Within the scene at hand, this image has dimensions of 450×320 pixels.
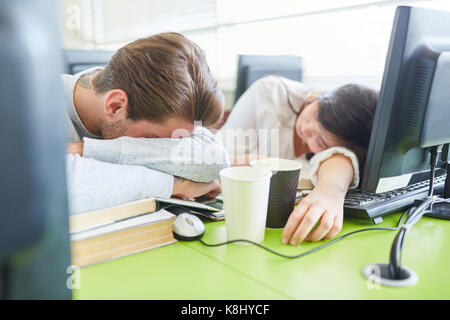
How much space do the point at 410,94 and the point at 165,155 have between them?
1.61ft

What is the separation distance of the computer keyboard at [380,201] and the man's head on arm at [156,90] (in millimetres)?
384

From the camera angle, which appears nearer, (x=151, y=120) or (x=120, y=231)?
(x=120, y=231)

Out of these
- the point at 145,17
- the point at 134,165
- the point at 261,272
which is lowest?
the point at 261,272

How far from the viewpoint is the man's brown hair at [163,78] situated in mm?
815

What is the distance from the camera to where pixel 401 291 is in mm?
515

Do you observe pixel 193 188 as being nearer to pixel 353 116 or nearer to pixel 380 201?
pixel 380 201

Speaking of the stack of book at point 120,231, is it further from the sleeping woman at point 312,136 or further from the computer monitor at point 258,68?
the computer monitor at point 258,68

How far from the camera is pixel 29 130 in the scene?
0.73 ft

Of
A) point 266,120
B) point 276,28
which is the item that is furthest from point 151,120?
point 276,28

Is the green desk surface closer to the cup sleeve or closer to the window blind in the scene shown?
Answer: the cup sleeve

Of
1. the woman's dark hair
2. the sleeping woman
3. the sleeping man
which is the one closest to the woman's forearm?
the sleeping woman

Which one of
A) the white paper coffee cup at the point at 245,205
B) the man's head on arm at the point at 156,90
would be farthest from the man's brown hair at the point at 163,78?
the white paper coffee cup at the point at 245,205
